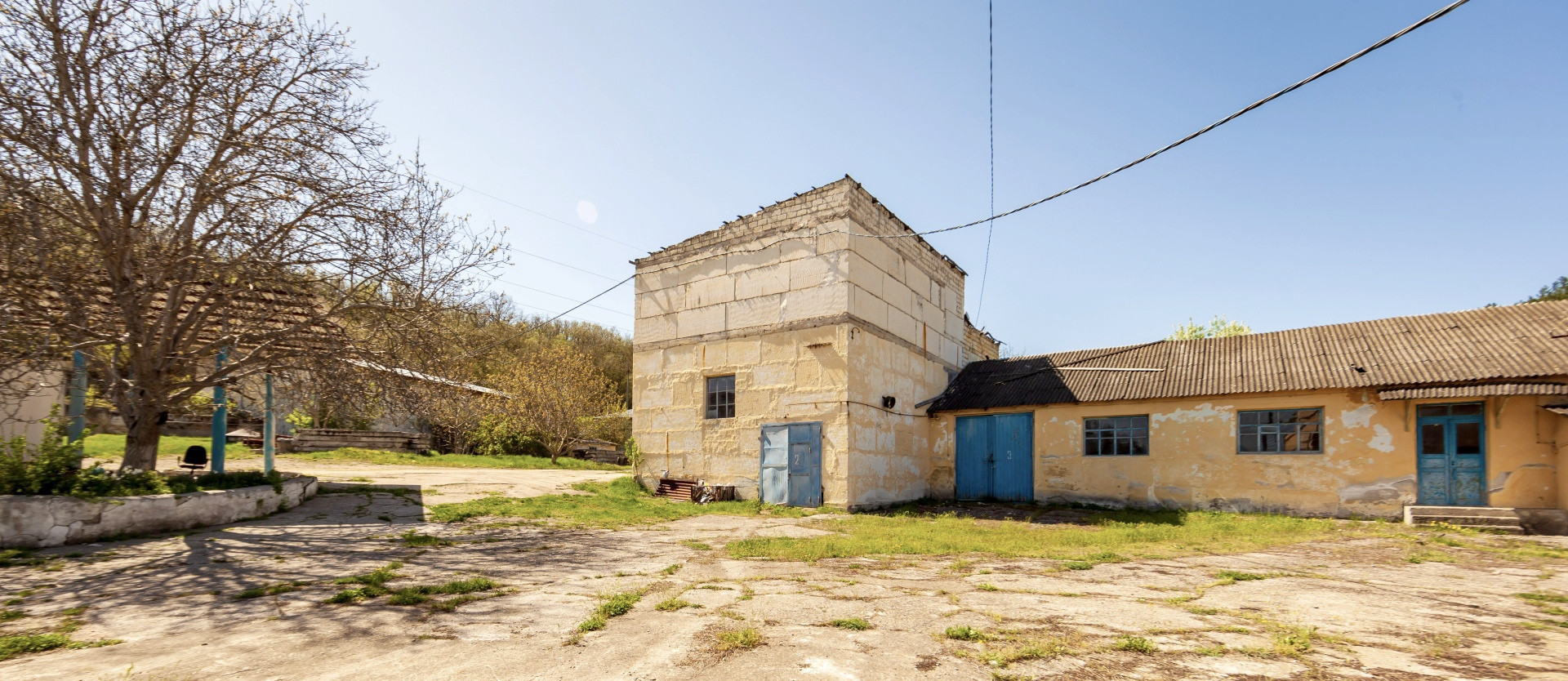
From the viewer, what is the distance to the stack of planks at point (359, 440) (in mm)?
24547

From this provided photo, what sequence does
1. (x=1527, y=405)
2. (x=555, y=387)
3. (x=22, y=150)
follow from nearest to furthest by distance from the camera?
(x=22, y=150)
(x=1527, y=405)
(x=555, y=387)

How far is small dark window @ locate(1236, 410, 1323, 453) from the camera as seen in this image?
1352 cm

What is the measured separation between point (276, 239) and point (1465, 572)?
15.4 meters

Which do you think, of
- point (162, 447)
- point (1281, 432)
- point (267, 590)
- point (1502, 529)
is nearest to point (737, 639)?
point (267, 590)

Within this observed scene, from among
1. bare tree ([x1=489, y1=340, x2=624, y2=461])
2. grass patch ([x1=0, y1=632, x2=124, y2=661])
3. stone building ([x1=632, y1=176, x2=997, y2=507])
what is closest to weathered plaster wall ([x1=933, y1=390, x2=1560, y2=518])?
stone building ([x1=632, y1=176, x2=997, y2=507])

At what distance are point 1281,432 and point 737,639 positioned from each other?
46.4ft

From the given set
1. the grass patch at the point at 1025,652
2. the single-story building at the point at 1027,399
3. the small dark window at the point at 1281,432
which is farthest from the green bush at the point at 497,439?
the grass patch at the point at 1025,652

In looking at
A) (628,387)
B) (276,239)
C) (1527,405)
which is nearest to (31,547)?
(276,239)

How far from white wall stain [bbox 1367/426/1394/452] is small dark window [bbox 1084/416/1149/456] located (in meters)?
3.89

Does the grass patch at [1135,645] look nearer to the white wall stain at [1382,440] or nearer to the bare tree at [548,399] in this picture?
the white wall stain at [1382,440]

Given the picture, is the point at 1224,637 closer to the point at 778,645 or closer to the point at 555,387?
the point at 778,645

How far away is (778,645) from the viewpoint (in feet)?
14.6

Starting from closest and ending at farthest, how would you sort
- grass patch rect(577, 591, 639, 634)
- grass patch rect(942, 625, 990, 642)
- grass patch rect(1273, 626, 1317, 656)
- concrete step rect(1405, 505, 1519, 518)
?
1. grass patch rect(1273, 626, 1317, 656)
2. grass patch rect(942, 625, 990, 642)
3. grass patch rect(577, 591, 639, 634)
4. concrete step rect(1405, 505, 1519, 518)

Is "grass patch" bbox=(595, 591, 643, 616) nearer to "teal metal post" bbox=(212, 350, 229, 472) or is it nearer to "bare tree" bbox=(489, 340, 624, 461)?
"teal metal post" bbox=(212, 350, 229, 472)
